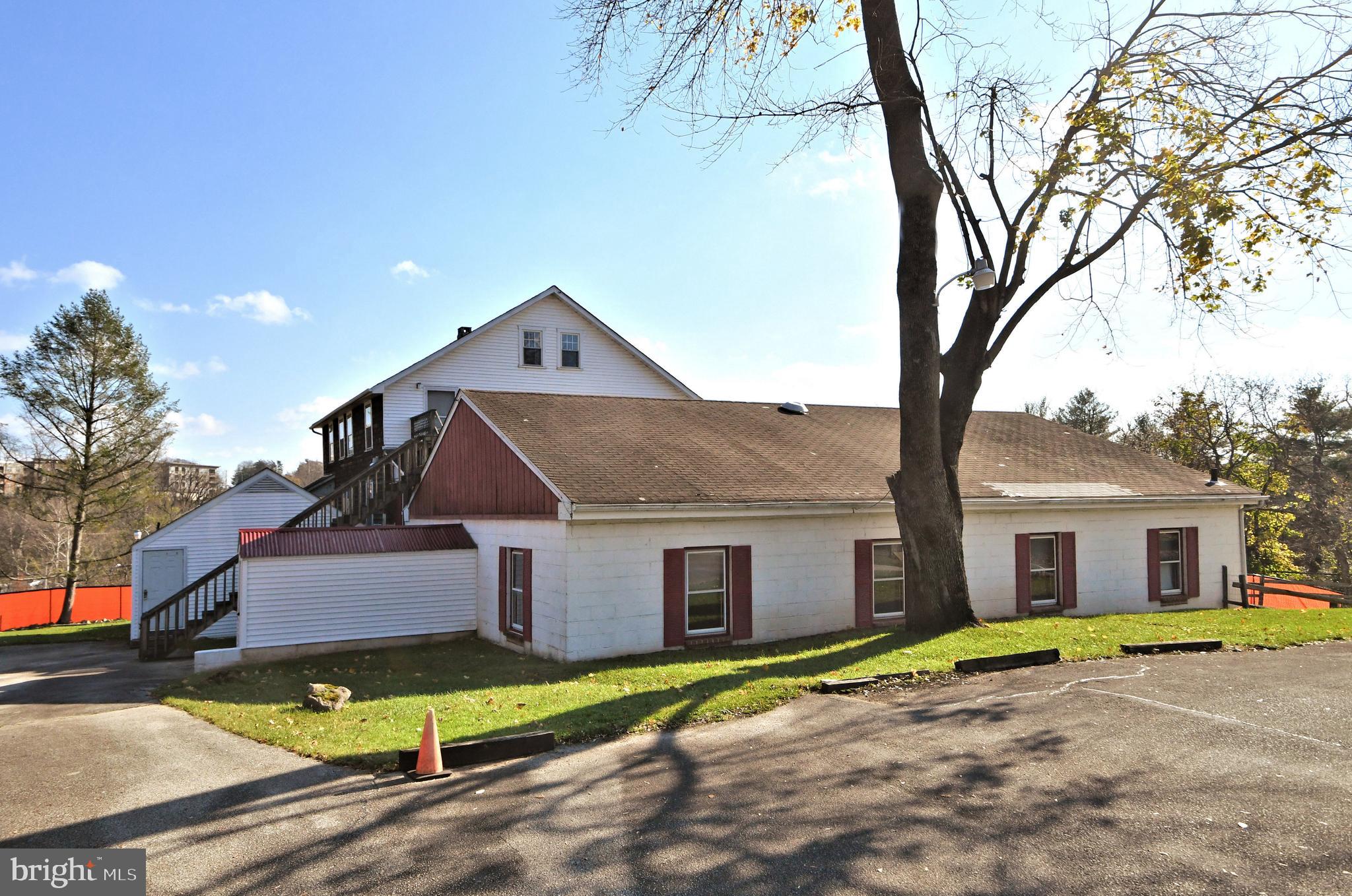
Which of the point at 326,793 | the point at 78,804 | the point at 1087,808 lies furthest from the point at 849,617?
the point at 78,804

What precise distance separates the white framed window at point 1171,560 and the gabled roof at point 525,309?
52.4ft

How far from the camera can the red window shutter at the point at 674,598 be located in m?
14.6

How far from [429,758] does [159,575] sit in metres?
20.1

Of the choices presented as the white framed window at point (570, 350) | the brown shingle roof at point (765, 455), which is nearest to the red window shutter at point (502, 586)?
the brown shingle roof at point (765, 455)

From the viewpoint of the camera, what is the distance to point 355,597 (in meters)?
16.9

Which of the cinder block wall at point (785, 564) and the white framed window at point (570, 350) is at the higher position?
the white framed window at point (570, 350)

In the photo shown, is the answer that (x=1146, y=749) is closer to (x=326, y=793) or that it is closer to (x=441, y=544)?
(x=326, y=793)

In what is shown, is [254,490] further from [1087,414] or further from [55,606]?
[1087,414]

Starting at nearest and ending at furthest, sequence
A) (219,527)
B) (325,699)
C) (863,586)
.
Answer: (325,699)
(863,586)
(219,527)

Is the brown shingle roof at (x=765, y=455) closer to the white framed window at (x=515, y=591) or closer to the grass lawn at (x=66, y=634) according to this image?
the white framed window at (x=515, y=591)

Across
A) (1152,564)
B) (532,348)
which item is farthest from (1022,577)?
(532,348)

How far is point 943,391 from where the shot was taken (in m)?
14.9

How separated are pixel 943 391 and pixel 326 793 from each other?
38.4 feet

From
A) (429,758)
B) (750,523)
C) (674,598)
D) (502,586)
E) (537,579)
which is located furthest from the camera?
(502,586)
